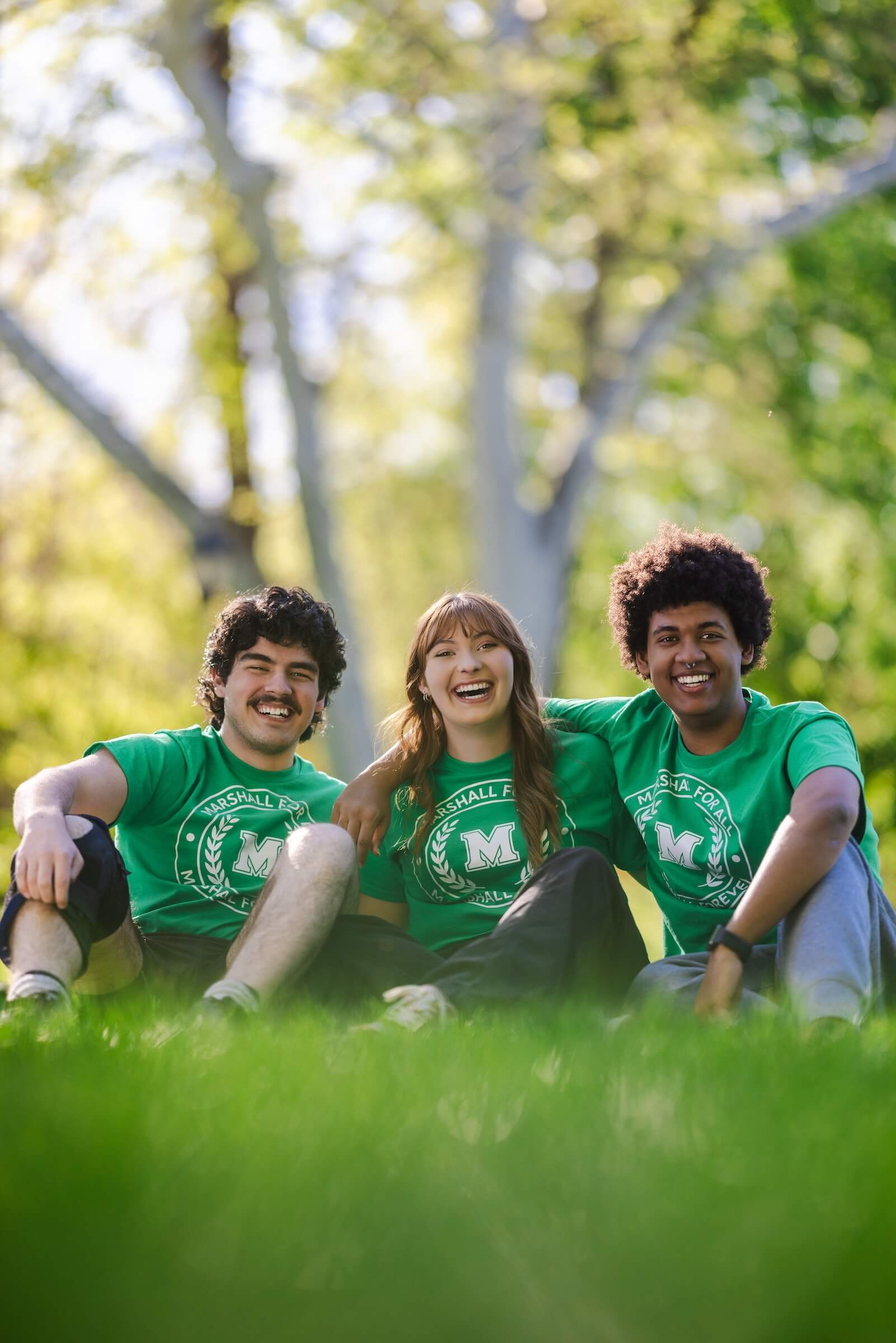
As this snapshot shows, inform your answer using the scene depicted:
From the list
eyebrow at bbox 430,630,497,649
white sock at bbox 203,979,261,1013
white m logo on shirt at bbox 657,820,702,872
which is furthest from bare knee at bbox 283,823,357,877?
white m logo on shirt at bbox 657,820,702,872

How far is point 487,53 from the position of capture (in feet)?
32.4

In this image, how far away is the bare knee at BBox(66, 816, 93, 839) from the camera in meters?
3.22

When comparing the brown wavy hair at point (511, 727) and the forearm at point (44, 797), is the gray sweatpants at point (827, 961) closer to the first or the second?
the brown wavy hair at point (511, 727)

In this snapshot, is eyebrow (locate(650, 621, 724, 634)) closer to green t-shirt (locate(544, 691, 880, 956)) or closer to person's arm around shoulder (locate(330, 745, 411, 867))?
green t-shirt (locate(544, 691, 880, 956))

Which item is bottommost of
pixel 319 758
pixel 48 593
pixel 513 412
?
pixel 319 758

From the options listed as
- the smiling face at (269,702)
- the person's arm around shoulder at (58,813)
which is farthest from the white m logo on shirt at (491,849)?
the person's arm around shoulder at (58,813)

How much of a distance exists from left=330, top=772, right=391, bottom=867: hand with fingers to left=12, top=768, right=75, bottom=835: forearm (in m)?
0.71

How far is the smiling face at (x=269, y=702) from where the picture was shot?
382 cm

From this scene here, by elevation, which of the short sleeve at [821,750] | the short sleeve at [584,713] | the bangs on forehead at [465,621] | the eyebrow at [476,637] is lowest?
the short sleeve at [821,750]

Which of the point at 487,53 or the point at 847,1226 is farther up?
the point at 487,53

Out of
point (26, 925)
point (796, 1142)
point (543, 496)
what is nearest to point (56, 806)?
point (26, 925)

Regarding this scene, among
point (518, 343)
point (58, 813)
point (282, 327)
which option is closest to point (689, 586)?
point (58, 813)

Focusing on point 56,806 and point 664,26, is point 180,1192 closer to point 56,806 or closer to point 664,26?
point 56,806

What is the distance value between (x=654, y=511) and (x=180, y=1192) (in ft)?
60.1
